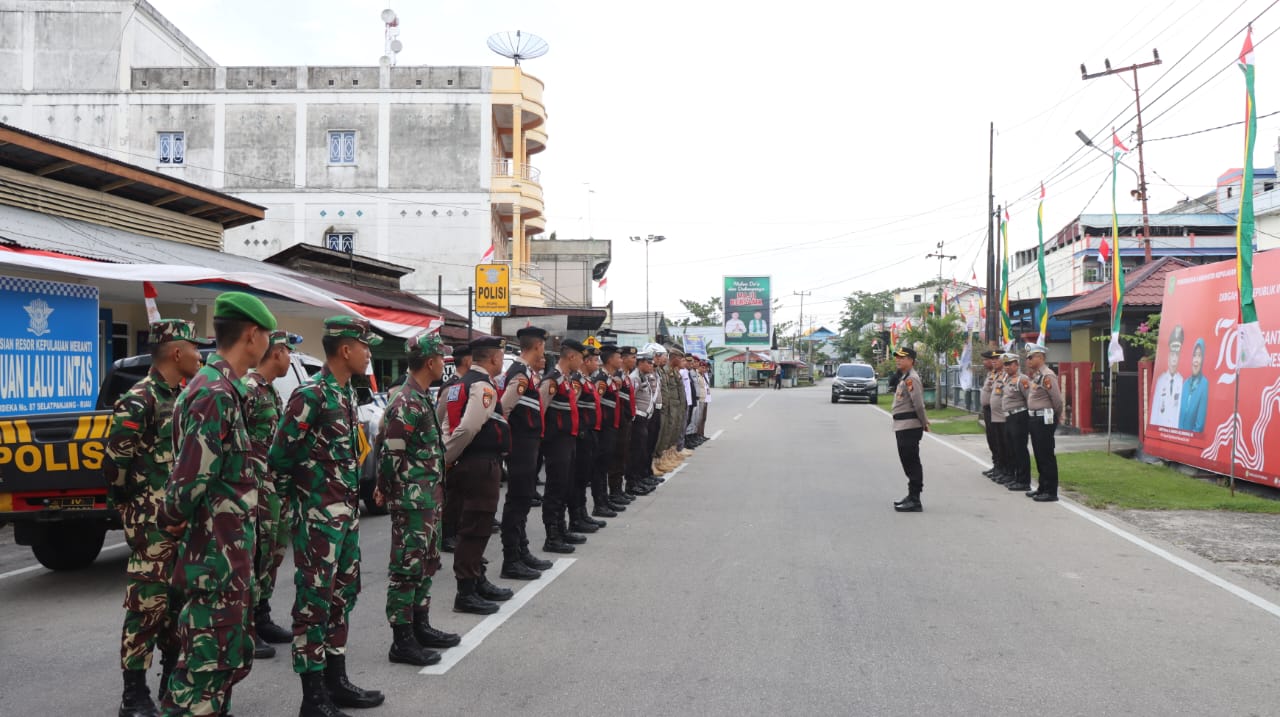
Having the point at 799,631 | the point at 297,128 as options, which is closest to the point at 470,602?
the point at 799,631

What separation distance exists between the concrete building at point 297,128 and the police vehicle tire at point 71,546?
26918mm

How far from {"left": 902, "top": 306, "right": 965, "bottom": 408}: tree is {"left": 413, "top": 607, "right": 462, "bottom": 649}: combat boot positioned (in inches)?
1323

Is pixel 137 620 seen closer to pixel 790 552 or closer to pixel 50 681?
pixel 50 681

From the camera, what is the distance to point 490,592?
21.9ft

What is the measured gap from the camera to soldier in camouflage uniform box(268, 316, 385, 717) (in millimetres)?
4398

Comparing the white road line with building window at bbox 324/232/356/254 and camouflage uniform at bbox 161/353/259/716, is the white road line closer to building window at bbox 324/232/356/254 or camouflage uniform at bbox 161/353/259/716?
camouflage uniform at bbox 161/353/259/716

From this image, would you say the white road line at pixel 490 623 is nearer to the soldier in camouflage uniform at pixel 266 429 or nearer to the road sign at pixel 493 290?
the soldier in camouflage uniform at pixel 266 429

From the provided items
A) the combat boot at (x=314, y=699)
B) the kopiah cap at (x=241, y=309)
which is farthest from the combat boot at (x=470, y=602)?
the kopiah cap at (x=241, y=309)

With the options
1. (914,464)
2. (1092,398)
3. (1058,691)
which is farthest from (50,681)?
(1092,398)

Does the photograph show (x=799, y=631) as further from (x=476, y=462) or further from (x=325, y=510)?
(x=325, y=510)

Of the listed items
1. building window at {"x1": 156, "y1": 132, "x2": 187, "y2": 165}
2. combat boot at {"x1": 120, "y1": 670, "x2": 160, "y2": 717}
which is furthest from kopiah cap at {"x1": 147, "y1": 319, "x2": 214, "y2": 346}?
building window at {"x1": 156, "y1": 132, "x2": 187, "y2": 165}

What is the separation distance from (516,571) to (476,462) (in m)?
1.53

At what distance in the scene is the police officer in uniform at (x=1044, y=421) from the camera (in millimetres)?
12055

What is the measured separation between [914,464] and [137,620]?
8705 mm
